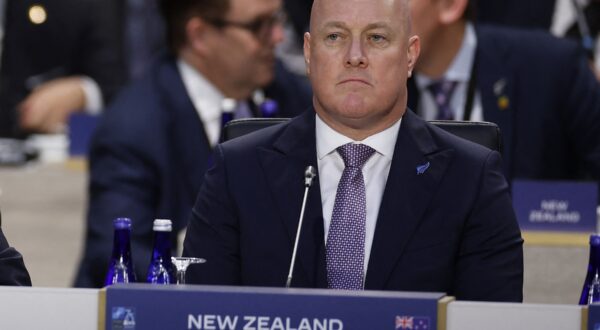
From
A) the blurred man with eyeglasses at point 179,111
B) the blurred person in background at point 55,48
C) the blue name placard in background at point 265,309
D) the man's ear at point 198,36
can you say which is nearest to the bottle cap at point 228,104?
the blurred man with eyeglasses at point 179,111

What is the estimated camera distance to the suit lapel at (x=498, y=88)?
4941mm

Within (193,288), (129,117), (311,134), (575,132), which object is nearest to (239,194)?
(311,134)

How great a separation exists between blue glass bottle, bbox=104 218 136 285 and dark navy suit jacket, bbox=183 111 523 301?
0.42 feet

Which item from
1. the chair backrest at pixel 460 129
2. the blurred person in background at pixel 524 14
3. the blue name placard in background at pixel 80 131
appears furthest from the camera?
the blurred person in background at pixel 524 14

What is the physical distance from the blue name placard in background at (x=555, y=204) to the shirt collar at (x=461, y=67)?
837mm

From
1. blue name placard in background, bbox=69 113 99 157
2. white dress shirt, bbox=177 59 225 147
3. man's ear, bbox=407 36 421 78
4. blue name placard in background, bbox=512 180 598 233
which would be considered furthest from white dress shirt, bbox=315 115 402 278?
blue name placard in background, bbox=69 113 99 157

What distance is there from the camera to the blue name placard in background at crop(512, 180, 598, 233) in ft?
13.8

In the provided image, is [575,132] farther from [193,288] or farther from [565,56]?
[193,288]

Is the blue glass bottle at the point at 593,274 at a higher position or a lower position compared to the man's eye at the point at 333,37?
lower

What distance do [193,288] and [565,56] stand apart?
319 cm

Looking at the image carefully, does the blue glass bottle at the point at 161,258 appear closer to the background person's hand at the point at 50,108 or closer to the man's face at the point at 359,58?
the man's face at the point at 359,58

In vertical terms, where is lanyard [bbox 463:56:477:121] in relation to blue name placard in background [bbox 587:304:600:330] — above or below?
above

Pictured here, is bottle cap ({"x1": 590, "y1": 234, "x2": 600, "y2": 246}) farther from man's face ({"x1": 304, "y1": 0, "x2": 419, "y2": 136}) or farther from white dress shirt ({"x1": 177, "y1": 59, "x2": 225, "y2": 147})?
white dress shirt ({"x1": 177, "y1": 59, "x2": 225, "y2": 147})

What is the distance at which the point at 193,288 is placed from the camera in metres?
2.21
